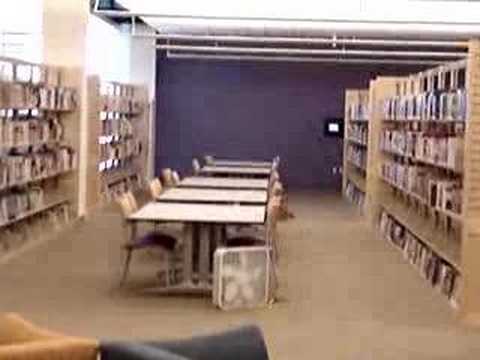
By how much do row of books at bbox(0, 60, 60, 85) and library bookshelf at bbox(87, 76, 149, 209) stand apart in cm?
125

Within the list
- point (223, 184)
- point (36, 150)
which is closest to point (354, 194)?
point (223, 184)

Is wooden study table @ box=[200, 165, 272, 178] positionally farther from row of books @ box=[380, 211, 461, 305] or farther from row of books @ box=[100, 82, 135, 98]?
row of books @ box=[380, 211, 461, 305]

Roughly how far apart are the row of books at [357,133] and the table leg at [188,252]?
7.92 m

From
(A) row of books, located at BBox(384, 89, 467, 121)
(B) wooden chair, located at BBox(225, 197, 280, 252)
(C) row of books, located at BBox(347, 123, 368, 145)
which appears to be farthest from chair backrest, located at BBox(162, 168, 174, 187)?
(C) row of books, located at BBox(347, 123, 368, 145)

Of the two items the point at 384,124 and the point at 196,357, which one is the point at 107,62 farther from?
the point at 196,357

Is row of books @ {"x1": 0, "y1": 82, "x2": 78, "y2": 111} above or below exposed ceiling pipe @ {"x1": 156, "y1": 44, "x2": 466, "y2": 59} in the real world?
below

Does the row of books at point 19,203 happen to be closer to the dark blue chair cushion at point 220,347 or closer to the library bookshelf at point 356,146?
the library bookshelf at point 356,146

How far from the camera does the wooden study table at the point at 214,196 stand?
384 inches

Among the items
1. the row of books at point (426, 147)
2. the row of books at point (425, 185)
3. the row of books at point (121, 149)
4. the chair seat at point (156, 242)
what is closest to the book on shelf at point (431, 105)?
the row of books at point (426, 147)

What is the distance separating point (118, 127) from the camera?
17.0 meters

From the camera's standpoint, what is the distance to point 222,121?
22375mm

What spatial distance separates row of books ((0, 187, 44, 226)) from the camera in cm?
1050

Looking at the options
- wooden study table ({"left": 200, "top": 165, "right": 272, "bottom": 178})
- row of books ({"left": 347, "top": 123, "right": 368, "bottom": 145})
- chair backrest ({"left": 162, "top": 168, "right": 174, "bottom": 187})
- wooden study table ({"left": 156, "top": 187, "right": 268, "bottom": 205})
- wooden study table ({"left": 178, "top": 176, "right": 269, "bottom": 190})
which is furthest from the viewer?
row of books ({"left": 347, "top": 123, "right": 368, "bottom": 145})

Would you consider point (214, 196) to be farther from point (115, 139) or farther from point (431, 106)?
point (115, 139)
